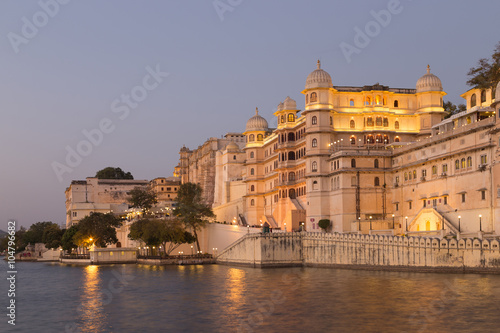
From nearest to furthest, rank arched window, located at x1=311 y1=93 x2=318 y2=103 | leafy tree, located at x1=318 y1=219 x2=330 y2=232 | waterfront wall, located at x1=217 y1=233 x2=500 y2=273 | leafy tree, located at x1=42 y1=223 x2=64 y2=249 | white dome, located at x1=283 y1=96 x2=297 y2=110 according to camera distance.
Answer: waterfront wall, located at x1=217 y1=233 x2=500 y2=273, leafy tree, located at x1=318 y1=219 x2=330 y2=232, arched window, located at x1=311 y1=93 x2=318 y2=103, white dome, located at x1=283 y1=96 x2=297 y2=110, leafy tree, located at x1=42 y1=223 x2=64 y2=249

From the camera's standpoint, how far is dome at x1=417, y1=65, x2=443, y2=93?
8931cm

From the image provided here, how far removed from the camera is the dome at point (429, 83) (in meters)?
89.3

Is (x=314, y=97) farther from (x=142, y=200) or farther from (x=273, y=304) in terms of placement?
(x=142, y=200)

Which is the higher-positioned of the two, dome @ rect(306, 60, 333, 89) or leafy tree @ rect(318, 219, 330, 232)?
dome @ rect(306, 60, 333, 89)

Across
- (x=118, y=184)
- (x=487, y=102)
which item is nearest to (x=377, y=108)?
(x=487, y=102)

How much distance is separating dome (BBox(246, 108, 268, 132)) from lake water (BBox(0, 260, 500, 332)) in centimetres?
4653

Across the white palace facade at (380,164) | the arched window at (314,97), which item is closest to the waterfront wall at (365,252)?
the white palace facade at (380,164)

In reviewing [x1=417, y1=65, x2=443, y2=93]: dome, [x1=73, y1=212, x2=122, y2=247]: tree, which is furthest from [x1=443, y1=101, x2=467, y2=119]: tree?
[x1=73, y1=212, x2=122, y2=247]: tree

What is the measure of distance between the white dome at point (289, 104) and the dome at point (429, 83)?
1781 centimetres

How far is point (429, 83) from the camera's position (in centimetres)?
8938

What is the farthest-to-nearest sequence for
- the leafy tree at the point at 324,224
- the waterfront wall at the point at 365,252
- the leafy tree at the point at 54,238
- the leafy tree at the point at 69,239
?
the leafy tree at the point at 54,238 < the leafy tree at the point at 69,239 < the leafy tree at the point at 324,224 < the waterfront wall at the point at 365,252

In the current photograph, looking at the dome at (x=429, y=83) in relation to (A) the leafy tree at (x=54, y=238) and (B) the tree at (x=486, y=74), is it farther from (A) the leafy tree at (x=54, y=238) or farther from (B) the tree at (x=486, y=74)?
(A) the leafy tree at (x=54, y=238)

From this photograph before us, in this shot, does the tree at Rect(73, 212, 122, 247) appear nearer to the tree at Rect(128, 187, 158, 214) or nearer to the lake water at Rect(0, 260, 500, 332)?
the tree at Rect(128, 187, 158, 214)

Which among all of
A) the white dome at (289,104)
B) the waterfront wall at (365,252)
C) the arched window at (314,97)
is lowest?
the waterfront wall at (365,252)
